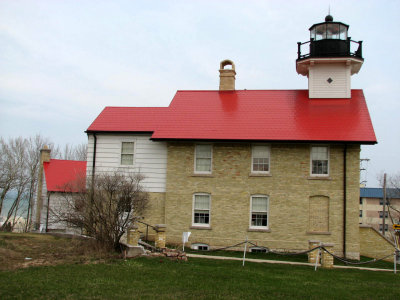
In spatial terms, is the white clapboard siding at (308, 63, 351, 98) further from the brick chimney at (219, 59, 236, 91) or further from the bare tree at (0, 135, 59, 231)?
the bare tree at (0, 135, 59, 231)

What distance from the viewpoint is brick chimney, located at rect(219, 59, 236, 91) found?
2608 centimetres

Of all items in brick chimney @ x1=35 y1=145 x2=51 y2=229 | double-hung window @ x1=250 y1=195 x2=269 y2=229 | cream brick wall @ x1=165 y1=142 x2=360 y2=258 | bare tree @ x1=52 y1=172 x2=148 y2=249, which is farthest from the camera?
brick chimney @ x1=35 y1=145 x2=51 y2=229

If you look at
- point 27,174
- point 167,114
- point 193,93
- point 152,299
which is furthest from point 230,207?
point 27,174

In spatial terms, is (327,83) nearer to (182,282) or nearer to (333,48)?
(333,48)

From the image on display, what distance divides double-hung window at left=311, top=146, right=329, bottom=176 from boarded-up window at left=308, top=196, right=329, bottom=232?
1184 millimetres

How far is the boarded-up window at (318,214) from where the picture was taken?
21.0 m

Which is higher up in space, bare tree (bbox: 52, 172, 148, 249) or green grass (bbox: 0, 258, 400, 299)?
bare tree (bbox: 52, 172, 148, 249)

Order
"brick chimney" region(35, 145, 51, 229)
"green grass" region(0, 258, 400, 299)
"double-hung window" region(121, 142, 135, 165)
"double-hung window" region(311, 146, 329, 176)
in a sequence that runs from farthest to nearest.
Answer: "brick chimney" region(35, 145, 51, 229), "double-hung window" region(121, 142, 135, 165), "double-hung window" region(311, 146, 329, 176), "green grass" region(0, 258, 400, 299)

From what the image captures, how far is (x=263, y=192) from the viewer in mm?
21656

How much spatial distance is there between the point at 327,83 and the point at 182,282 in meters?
16.2

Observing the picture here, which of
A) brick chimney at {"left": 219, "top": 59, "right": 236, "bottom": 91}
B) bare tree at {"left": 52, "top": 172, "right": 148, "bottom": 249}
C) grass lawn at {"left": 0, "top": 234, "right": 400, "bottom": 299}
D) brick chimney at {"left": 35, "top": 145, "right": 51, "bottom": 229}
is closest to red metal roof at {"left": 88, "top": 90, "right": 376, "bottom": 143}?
brick chimney at {"left": 219, "top": 59, "right": 236, "bottom": 91}

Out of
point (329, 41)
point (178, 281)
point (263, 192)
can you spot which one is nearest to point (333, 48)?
point (329, 41)

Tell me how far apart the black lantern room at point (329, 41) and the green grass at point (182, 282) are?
13.3 metres

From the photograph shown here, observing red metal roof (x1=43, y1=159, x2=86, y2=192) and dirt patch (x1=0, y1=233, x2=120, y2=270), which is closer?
dirt patch (x1=0, y1=233, x2=120, y2=270)
